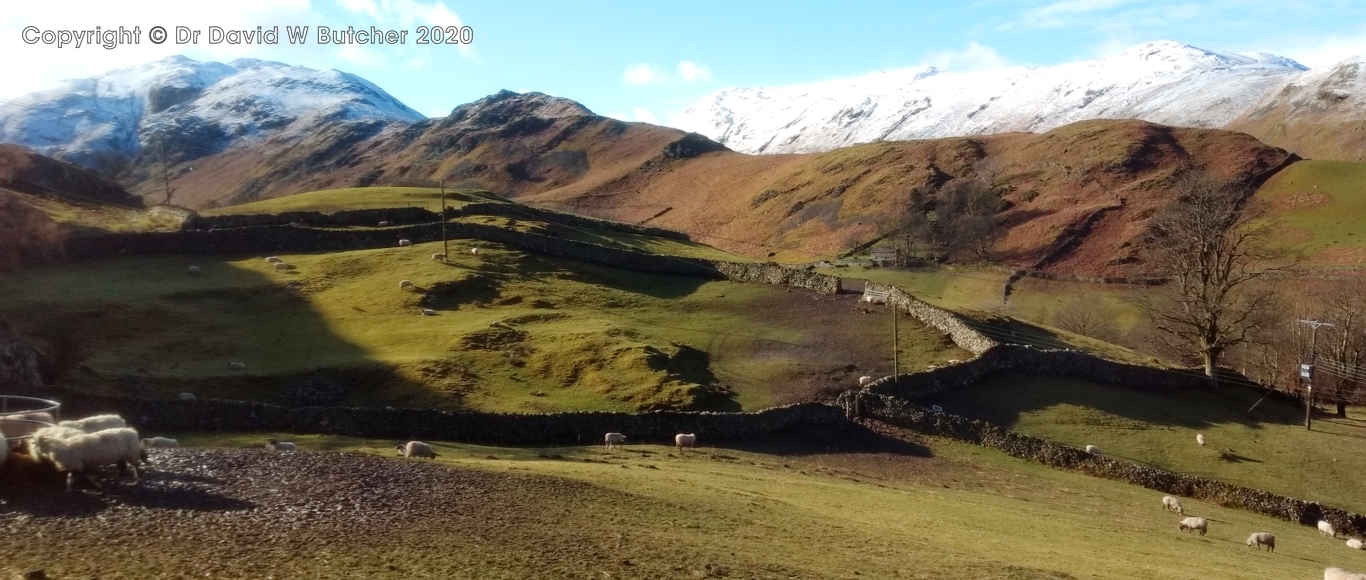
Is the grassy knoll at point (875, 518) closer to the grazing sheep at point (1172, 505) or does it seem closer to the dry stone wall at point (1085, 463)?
the grazing sheep at point (1172, 505)

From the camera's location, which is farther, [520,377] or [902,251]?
[902,251]

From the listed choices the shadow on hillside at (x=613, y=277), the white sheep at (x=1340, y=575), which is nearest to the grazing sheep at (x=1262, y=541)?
the white sheep at (x=1340, y=575)

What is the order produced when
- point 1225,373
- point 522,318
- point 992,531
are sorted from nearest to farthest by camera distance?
point 992,531
point 522,318
point 1225,373

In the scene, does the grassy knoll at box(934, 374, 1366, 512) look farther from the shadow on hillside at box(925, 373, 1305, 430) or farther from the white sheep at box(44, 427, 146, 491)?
the white sheep at box(44, 427, 146, 491)

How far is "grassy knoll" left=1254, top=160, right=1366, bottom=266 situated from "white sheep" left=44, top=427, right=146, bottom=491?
108014 millimetres

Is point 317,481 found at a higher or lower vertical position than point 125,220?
lower

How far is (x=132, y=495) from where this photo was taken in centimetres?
A: 1619

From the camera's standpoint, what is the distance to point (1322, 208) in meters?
115

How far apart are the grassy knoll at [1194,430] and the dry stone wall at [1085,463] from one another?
8.49 feet

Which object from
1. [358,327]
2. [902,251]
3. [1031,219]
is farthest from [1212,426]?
[1031,219]

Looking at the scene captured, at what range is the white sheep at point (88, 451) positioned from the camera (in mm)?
16031

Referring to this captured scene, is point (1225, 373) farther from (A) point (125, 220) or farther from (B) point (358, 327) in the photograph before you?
(A) point (125, 220)

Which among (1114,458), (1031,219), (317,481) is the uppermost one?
(1031,219)

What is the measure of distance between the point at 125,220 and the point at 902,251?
254 ft
